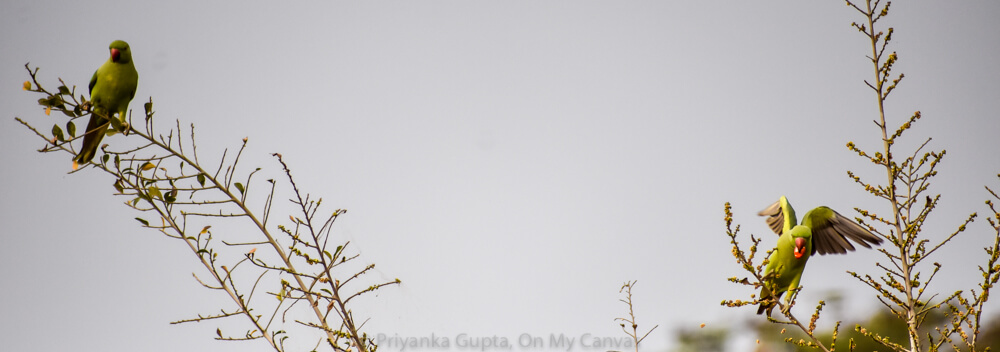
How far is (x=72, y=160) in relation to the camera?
3.41 metres

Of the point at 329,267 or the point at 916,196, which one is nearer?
the point at 329,267

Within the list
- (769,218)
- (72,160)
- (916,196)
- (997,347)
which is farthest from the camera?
(997,347)

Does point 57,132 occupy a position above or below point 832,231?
below

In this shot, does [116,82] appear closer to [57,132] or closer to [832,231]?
[57,132]

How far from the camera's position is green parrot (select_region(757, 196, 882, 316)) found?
5141 millimetres

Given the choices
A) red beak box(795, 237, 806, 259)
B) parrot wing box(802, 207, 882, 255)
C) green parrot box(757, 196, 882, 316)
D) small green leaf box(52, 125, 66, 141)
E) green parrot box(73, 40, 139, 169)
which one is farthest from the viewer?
parrot wing box(802, 207, 882, 255)

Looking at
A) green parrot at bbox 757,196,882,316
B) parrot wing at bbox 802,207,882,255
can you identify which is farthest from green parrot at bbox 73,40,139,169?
parrot wing at bbox 802,207,882,255

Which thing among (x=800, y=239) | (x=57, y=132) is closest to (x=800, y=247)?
(x=800, y=239)

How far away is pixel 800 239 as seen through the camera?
508 cm

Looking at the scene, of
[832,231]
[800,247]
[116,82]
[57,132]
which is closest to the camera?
[57,132]

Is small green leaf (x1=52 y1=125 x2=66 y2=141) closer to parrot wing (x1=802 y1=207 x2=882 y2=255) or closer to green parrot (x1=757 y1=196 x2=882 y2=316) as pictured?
green parrot (x1=757 y1=196 x2=882 y2=316)

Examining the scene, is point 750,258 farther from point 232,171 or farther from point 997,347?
point 997,347

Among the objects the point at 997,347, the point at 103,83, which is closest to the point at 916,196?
the point at 103,83

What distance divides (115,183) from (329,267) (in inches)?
37.5
